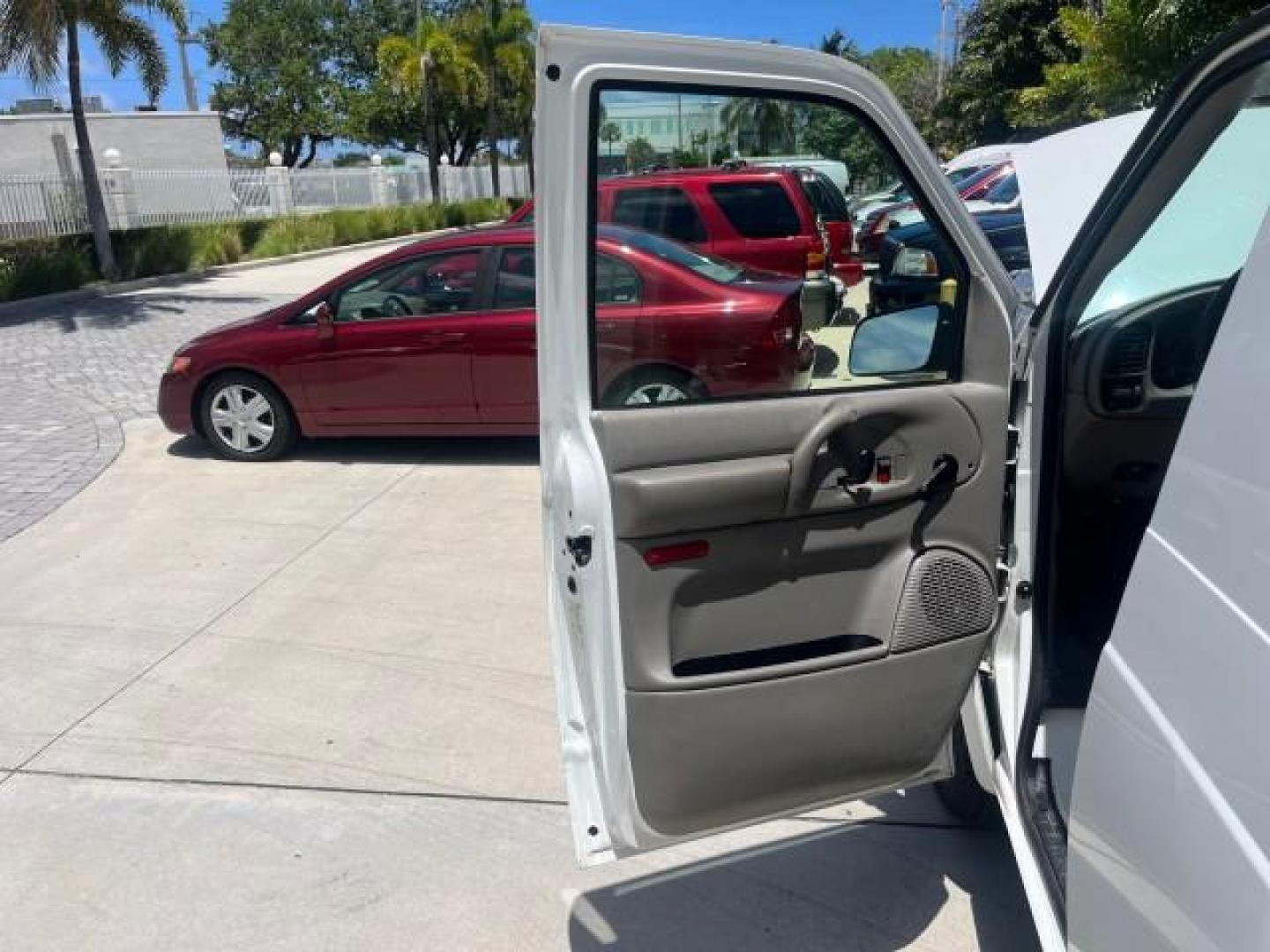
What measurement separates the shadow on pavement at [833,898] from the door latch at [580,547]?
1144mm

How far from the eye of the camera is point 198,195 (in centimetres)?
2217

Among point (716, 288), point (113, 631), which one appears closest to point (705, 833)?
point (716, 288)

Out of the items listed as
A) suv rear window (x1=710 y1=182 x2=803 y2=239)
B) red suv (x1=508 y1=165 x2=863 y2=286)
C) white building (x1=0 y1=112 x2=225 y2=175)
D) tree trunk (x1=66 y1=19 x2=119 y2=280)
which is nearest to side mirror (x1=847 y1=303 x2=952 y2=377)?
red suv (x1=508 y1=165 x2=863 y2=286)

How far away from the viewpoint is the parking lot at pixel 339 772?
107 inches

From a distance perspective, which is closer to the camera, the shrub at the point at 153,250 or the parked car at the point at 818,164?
the parked car at the point at 818,164

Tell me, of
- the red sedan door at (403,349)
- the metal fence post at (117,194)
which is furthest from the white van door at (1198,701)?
the metal fence post at (117,194)

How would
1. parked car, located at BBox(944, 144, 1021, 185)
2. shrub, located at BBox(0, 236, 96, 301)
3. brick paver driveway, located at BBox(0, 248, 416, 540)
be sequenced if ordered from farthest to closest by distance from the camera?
shrub, located at BBox(0, 236, 96, 301) → parked car, located at BBox(944, 144, 1021, 185) → brick paver driveway, located at BBox(0, 248, 416, 540)

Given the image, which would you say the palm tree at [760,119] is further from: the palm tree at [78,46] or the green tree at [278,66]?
the green tree at [278,66]

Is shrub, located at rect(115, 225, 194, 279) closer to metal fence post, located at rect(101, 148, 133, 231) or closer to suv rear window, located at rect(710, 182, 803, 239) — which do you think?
metal fence post, located at rect(101, 148, 133, 231)

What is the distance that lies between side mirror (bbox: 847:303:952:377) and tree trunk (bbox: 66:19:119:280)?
16.9 meters

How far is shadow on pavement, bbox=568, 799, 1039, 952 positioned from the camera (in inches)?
102

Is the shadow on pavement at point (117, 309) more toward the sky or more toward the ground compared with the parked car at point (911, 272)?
more toward the ground

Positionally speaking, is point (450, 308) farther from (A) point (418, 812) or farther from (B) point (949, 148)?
(B) point (949, 148)

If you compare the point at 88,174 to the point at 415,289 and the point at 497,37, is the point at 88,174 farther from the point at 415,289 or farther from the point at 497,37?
the point at 497,37
